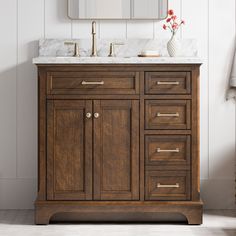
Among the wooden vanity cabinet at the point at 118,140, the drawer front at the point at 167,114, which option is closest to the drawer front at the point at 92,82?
the wooden vanity cabinet at the point at 118,140

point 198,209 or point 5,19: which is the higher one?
point 5,19

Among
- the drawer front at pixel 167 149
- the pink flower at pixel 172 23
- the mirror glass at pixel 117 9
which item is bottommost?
the drawer front at pixel 167 149

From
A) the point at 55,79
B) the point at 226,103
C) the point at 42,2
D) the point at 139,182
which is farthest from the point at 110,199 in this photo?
the point at 42,2

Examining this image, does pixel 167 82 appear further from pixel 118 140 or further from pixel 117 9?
pixel 117 9

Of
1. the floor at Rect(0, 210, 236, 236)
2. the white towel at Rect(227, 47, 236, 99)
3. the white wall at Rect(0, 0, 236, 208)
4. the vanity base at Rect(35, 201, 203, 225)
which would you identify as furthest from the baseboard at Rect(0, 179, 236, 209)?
the white towel at Rect(227, 47, 236, 99)

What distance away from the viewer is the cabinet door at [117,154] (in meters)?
3.49

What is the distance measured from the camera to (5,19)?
3.94 meters

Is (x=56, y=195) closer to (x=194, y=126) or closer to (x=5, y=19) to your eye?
(x=194, y=126)

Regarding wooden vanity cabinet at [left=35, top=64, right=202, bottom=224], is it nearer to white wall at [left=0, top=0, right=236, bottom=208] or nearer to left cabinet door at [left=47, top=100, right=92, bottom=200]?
left cabinet door at [left=47, top=100, right=92, bottom=200]

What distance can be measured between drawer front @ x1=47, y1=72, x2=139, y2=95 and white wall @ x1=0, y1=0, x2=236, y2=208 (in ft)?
1.74

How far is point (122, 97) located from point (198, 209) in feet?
2.63

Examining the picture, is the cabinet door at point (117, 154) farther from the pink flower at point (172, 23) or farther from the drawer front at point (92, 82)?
the pink flower at point (172, 23)

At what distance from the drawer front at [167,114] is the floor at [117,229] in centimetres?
60

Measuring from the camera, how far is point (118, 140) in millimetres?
3498
